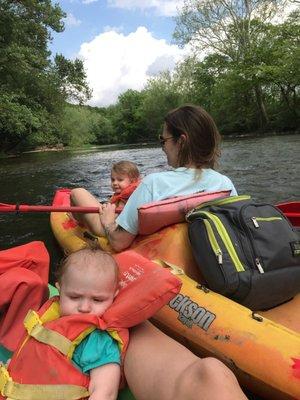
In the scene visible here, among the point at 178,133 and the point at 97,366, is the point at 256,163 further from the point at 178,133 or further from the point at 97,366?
the point at 97,366

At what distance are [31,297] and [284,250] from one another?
1.14 metres

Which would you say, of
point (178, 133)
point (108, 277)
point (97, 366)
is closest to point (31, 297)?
point (108, 277)

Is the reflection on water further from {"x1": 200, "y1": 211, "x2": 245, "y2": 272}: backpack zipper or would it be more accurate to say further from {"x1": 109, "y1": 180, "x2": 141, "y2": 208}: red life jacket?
{"x1": 200, "y1": 211, "x2": 245, "y2": 272}: backpack zipper

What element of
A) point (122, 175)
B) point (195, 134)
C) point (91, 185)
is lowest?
point (91, 185)

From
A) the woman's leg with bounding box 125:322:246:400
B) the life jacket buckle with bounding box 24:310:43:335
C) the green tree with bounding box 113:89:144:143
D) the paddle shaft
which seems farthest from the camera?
the green tree with bounding box 113:89:144:143

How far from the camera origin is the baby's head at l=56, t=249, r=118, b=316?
154 centimetres

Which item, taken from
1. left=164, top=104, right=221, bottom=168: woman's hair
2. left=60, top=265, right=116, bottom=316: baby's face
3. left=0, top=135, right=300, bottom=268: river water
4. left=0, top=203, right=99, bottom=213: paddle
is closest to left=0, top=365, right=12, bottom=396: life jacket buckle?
left=60, top=265, right=116, bottom=316: baby's face

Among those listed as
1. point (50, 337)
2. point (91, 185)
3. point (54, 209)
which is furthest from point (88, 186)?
point (50, 337)

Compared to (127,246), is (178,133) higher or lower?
higher

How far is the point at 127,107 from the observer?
52062 mm

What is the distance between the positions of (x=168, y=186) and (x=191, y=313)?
2.38 feet

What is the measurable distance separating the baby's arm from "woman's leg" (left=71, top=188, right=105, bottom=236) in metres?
1.71

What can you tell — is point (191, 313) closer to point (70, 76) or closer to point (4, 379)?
point (4, 379)

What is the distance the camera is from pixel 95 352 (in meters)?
1.41
